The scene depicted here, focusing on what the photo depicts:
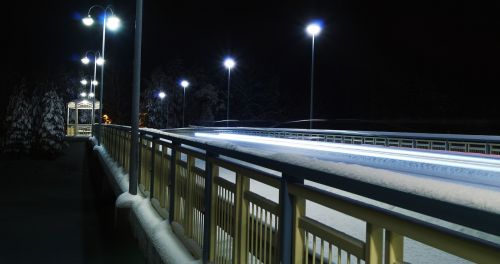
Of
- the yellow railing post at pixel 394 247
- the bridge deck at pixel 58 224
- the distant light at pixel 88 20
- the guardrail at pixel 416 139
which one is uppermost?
the distant light at pixel 88 20

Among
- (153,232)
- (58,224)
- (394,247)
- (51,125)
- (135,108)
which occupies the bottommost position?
(58,224)

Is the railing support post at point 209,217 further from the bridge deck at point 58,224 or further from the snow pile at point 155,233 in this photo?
the bridge deck at point 58,224

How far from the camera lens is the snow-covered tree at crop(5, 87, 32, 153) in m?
45.1

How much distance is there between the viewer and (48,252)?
14.2m

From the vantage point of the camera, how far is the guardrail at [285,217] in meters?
1.66

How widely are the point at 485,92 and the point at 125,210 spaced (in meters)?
40.7

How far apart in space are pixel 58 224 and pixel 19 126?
3126cm

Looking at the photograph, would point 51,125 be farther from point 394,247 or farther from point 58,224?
point 394,247

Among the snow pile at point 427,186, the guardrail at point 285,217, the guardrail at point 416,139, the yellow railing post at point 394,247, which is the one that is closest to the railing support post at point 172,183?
the guardrail at point 285,217

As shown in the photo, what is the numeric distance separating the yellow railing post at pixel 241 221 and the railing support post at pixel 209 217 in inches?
23.6

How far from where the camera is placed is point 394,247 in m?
1.99

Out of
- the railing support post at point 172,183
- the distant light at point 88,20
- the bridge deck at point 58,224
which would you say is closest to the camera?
the railing support post at point 172,183

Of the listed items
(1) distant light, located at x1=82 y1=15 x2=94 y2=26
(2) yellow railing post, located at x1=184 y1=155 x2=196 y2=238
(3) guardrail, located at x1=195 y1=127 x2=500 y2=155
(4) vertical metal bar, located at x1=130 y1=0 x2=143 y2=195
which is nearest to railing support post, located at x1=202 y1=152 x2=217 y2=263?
(2) yellow railing post, located at x1=184 y1=155 x2=196 y2=238

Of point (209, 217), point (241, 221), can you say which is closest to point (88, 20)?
point (209, 217)
